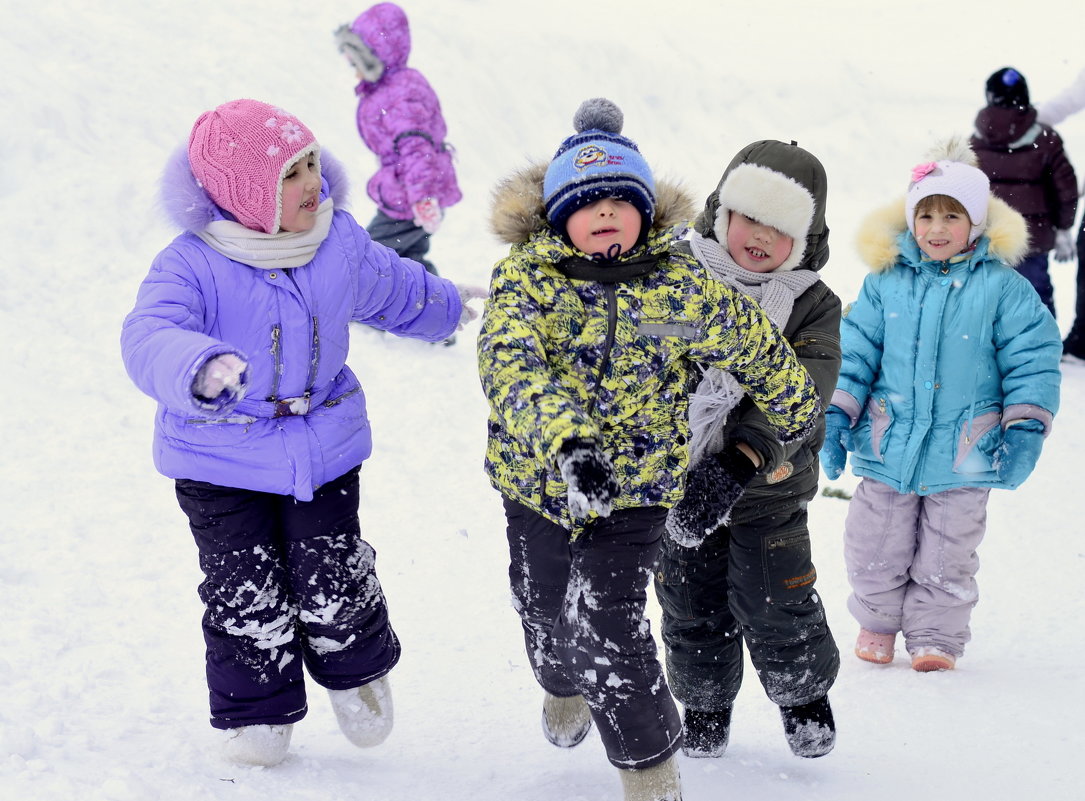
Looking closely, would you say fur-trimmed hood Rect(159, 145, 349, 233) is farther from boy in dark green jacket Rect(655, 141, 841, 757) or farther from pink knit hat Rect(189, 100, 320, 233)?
boy in dark green jacket Rect(655, 141, 841, 757)

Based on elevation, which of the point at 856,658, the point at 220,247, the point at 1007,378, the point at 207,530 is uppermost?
the point at 220,247

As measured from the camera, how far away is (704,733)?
3.48 metres

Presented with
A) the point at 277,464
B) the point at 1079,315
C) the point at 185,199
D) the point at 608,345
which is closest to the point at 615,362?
the point at 608,345

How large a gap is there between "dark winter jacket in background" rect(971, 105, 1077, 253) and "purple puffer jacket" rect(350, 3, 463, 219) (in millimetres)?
3853

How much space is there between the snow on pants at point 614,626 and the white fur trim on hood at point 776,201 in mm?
974

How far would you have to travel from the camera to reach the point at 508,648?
4273mm

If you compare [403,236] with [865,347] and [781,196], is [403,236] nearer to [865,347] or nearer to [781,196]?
[865,347]

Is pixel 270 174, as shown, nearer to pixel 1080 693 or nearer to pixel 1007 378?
pixel 1007 378

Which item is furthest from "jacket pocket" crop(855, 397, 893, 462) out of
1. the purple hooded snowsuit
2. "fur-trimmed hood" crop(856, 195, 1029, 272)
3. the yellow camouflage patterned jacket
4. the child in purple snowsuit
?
the child in purple snowsuit

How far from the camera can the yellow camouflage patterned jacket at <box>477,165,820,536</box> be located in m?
2.60

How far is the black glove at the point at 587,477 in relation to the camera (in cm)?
217

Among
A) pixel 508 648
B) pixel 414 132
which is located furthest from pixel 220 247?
pixel 414 132

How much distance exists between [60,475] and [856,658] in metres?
3.54

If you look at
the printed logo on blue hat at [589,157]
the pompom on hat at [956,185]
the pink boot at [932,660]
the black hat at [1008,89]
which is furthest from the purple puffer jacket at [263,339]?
the black hat at [1008,89]
